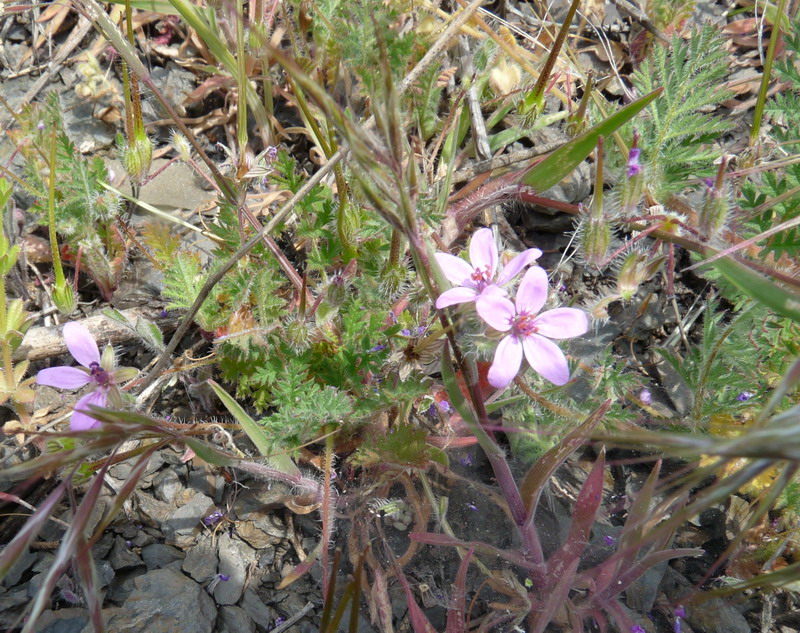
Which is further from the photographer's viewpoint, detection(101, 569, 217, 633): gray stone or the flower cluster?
detection(101, 569, 217, 633): gray stone

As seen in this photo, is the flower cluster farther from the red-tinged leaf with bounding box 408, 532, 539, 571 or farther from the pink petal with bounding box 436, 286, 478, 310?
the red-tinged leaf with bounding box 408, 532, 539, 571

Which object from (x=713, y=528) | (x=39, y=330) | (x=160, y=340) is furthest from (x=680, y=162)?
(x=39, y=330)

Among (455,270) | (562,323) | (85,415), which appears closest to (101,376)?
(85,415)

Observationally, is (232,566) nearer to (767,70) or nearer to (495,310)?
(495,310)

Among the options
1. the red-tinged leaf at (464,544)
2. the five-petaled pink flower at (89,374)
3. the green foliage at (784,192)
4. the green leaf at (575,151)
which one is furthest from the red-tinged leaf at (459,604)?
the green foliage at (784,192)

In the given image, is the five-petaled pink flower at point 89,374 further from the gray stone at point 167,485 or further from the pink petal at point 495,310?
the pink petal at point 495,310

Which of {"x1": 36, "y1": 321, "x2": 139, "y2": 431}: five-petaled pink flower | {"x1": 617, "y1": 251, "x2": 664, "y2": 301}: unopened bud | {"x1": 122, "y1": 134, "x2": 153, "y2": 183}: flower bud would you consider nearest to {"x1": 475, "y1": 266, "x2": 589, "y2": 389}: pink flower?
{"x1": 617, "y1": 251, "x2": 664, "y2": 301}: unopened bud
